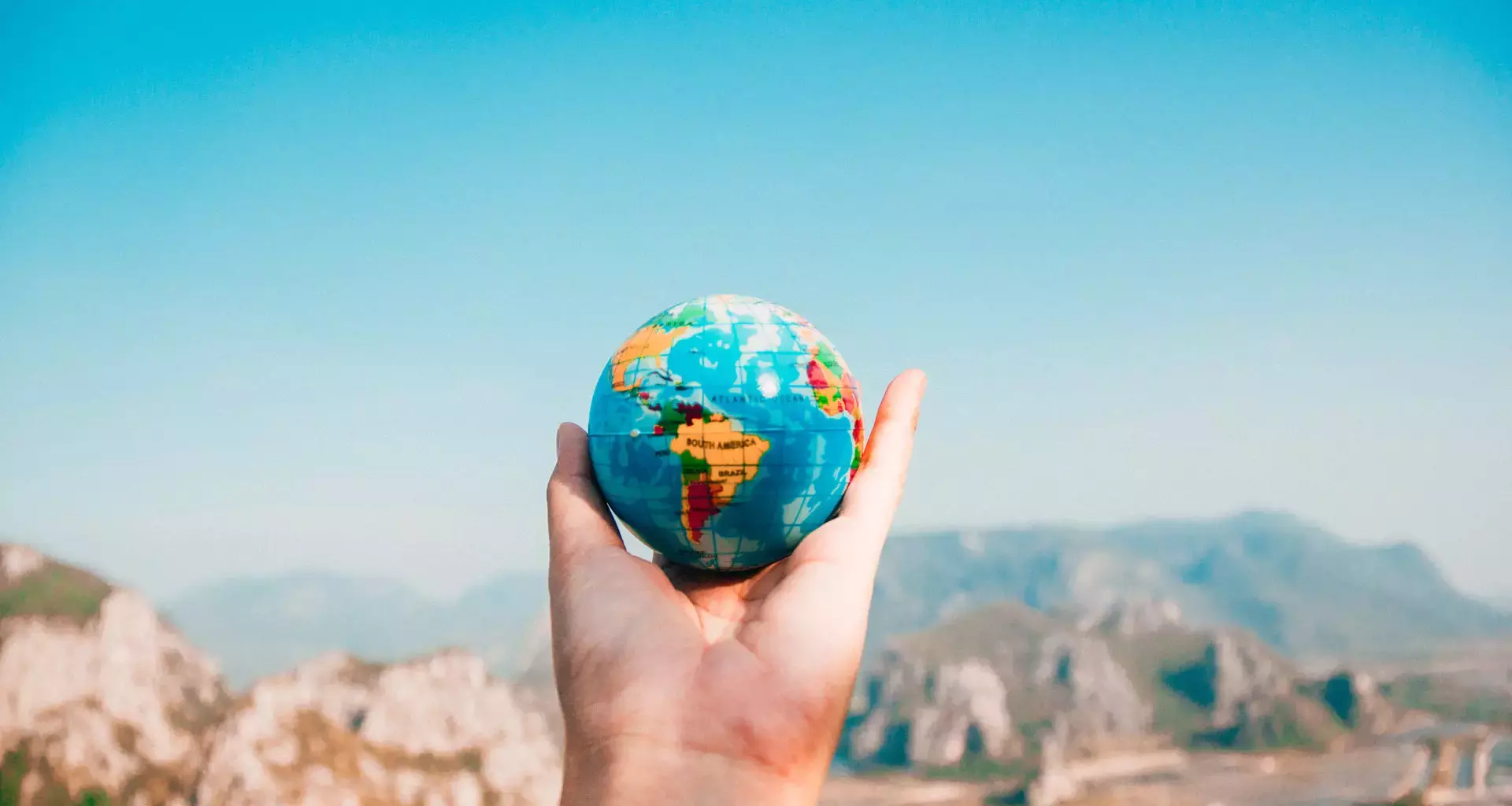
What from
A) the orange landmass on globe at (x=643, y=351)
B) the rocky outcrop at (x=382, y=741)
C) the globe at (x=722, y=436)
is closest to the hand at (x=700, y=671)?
the globe at (x=722, y=436)

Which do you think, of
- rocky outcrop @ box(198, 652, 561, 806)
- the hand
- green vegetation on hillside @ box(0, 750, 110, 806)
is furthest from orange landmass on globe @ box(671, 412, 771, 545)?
green vegetation on hillside @ box(0, 750, 110, 806)

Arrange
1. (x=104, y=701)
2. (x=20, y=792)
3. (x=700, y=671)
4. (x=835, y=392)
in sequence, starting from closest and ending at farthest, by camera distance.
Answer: (x=700, y=671) < (x=835, y=392) < (x=20, y=792) < (x=104, y=701)

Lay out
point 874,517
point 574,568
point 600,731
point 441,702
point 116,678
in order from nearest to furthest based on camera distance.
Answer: point 600,731 < point 574,568 < point 874,517 < point 116,678 < point 441,702

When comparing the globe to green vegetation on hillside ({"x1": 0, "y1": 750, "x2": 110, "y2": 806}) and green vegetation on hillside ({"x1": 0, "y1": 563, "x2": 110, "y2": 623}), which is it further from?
green vegetation on hillside ({"x1": 0, "y1": 563, "x2": 110, "y2": 623})

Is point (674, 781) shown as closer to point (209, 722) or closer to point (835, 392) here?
point (835, 392)

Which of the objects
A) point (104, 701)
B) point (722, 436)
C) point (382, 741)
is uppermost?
point (722, 436)

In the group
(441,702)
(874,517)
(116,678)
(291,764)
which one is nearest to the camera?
(874,517)

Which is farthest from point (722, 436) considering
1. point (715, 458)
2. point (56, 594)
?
point (56, 594)

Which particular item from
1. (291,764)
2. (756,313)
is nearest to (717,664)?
(756,313)

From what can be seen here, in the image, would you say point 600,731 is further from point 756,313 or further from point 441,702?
point 441,702
